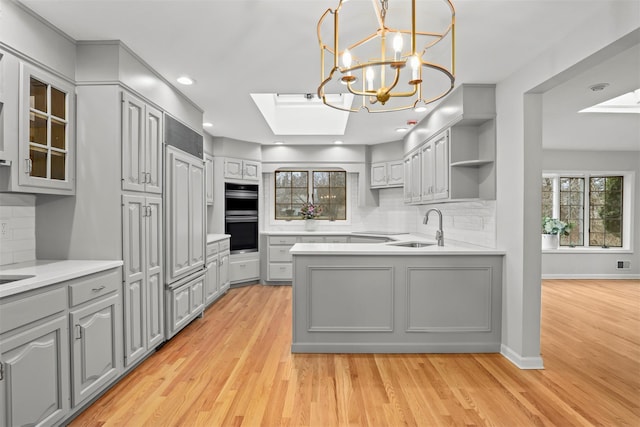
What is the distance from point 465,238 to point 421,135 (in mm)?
1470

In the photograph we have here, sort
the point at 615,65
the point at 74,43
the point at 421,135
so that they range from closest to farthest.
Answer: the point at 74,43, the point at 615,65, the point at 421,135

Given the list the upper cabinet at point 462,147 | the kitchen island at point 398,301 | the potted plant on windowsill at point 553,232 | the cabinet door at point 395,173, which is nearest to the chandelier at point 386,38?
the upper cabinet at point 462,147

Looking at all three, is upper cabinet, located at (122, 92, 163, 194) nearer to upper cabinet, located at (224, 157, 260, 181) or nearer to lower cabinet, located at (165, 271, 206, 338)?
lower cabinet, located at (165, 271, 206, 338)

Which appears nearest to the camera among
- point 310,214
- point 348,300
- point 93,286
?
point 93,286

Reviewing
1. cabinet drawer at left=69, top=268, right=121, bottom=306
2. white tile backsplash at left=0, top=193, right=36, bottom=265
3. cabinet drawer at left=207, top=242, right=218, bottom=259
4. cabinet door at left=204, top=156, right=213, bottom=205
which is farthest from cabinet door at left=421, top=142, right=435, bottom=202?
white tile backsplash at left=0, top=193, right=36, bottom=265

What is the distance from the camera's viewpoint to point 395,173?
5.70 m

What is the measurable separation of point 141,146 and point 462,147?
3.04 metres

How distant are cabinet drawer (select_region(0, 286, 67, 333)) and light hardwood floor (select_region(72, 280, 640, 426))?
769mm

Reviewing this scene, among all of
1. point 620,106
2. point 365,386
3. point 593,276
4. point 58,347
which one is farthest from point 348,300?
point 593,276

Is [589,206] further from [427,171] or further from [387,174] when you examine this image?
[427,171]

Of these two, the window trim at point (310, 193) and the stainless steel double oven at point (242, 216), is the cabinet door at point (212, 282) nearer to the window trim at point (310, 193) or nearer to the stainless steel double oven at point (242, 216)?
the stainless steel double oven at point (242, 216)

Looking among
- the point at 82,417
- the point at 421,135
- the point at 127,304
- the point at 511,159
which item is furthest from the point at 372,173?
the point at 82,417

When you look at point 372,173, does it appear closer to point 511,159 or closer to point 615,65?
point 511,159

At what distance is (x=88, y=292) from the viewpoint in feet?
6.97
